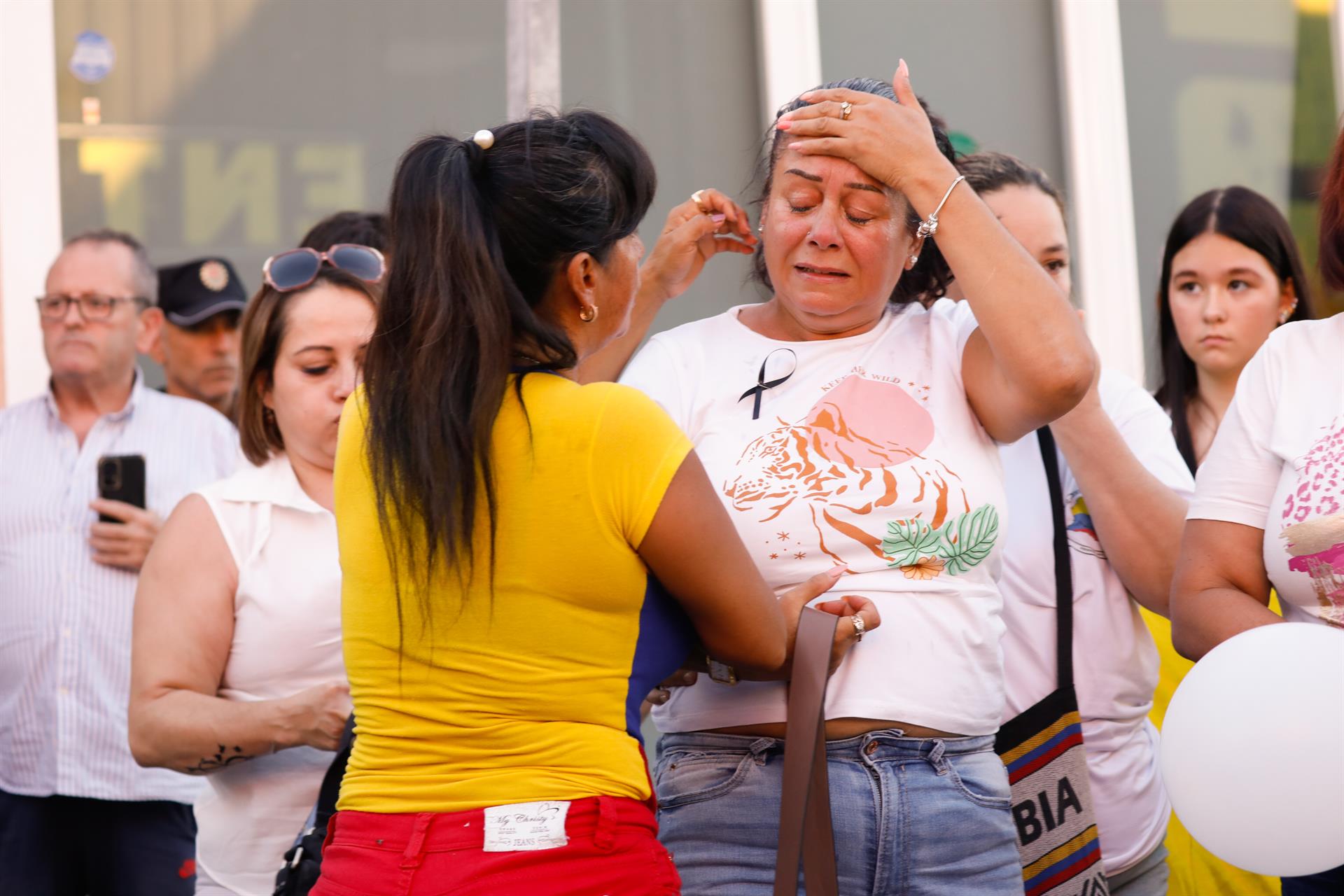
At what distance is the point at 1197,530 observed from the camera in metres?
2.16

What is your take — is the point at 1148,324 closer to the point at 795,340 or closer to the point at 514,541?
the point at 795,340

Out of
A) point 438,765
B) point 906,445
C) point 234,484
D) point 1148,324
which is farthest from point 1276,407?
point 1148,324

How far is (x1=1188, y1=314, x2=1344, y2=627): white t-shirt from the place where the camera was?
1979 mm

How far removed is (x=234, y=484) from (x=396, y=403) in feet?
3.41

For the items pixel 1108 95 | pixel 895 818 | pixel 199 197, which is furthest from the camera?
pixel 1108 95

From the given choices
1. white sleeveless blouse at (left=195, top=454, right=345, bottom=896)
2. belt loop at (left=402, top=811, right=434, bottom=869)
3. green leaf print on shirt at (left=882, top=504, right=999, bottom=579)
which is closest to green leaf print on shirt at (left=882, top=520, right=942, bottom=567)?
green leaf print on shirt at (left=882, top=504, right=999, bottom=579)

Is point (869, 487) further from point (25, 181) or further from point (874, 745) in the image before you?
point (25, 181)

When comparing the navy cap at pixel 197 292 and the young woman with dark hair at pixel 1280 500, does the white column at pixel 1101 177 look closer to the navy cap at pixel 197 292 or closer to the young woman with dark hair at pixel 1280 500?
the navy cap at pixel 197 292

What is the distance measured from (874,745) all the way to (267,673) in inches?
45.6

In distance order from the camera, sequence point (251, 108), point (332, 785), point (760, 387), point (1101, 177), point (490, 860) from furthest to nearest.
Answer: point (1101, 177), point (251, 108), point (332, 785), point (760, 387), point (490, 860)

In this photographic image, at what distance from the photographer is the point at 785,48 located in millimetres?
5648

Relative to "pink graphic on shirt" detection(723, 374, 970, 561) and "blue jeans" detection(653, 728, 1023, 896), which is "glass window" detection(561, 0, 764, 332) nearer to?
"pink graphic on shirt" detection(723, 374, 970, 561)

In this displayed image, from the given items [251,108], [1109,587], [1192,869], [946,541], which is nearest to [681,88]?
[251,108]

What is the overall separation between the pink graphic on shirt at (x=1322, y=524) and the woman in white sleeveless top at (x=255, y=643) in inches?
59.9
